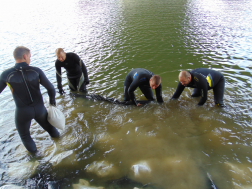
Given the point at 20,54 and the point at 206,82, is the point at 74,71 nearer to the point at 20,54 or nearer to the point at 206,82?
the point at 20,54

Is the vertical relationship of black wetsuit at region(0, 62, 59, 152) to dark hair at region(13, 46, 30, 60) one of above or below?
below

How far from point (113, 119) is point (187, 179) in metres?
2.72

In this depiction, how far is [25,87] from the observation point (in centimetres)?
330

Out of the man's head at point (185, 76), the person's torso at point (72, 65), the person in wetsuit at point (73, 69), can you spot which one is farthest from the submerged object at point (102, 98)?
the man's head at point (185, 76)

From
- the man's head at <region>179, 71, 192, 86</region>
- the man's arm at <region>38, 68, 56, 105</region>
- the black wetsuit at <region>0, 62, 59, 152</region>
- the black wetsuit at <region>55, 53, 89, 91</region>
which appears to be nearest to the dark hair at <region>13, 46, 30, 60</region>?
the black wetsuit at <region>0, 62, 59, 152</region>

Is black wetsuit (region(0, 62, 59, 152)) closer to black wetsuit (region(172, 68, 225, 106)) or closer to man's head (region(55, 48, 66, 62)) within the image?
man's head (region(55, 48, 66, 62))

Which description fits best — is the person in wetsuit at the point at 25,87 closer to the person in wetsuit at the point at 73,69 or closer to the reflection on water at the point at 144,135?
the reflection on water at the point at 144,135

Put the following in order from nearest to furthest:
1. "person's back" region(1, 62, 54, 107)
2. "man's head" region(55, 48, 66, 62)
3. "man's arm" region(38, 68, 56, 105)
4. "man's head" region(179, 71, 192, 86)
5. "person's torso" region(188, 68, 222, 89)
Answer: "person's back" region(1, 62, 54, 107)
"man's arm" region(38, 68, 56, 105)
"man's head" region(179, 71, 192, 86)
"person's torso" region(188, 68, 222, 89)
"man's head" region(55, 48, 66, 62)

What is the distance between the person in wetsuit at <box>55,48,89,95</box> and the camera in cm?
577

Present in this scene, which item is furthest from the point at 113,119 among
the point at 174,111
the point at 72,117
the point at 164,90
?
the point at 164,90

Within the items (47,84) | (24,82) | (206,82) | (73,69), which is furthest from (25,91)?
(206,82)

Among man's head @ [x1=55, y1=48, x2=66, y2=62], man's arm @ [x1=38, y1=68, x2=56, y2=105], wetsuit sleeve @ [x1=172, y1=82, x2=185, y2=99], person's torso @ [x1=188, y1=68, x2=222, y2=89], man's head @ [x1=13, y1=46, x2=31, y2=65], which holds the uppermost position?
man's head @ [x1=13, y1=46, x2=31, y2=65]

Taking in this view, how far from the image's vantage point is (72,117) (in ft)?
18.0

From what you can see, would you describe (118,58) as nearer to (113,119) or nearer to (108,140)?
(113,119)
